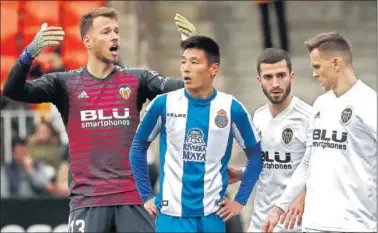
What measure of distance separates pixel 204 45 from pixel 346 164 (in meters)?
1.39

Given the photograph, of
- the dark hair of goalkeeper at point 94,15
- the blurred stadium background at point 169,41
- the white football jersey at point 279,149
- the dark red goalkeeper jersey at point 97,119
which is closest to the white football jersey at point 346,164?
the white football jersey at point 279,149

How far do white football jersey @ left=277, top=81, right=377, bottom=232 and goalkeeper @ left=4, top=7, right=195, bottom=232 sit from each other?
1447 mm

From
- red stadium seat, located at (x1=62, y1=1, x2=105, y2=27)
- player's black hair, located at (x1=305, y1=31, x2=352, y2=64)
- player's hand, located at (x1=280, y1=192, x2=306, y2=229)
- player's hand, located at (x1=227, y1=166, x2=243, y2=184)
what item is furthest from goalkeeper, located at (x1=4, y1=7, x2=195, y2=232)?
red stadium seat, located at (x1=62, y1=1, x2=105, y2=27)

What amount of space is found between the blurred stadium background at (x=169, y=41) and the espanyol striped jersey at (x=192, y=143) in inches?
284

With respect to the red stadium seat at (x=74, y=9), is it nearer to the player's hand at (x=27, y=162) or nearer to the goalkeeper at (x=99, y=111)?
the player's hand at (x=27, y=162)

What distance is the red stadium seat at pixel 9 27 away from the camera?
1922 cm

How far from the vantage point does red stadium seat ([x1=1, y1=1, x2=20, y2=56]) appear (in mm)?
19219

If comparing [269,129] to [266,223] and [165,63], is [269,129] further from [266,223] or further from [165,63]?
[165,63]

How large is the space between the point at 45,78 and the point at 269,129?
184 cm

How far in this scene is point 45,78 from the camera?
10117 mm

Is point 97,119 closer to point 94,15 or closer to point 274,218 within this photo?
point 94,15

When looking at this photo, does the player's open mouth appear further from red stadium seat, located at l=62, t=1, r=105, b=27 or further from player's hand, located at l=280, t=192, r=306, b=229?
red stadium seat, located at l=62, t=1, r=105, b=27

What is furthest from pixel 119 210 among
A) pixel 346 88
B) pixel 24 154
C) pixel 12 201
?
pixel 24 154

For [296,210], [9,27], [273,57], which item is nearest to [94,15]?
[273,57]
